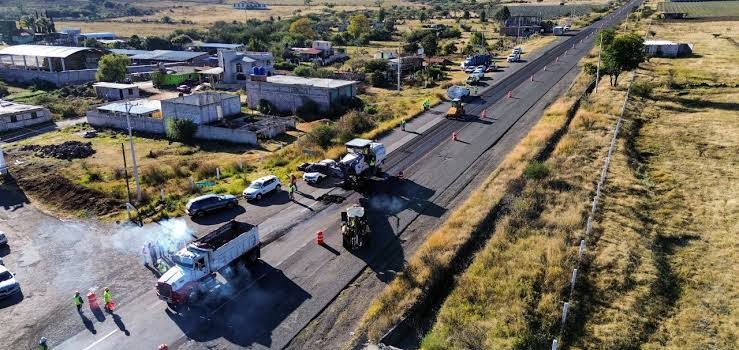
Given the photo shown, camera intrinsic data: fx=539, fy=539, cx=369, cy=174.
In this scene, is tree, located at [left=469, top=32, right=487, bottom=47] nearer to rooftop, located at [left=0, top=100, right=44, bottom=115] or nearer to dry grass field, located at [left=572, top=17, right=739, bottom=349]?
dry grass field, located at [left=572, top=17, right=739, bottom=349]

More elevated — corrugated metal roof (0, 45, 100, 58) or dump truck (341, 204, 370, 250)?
corrugated metal roof (0, 45, 100, 58)

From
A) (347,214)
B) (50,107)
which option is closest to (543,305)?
(347,214)

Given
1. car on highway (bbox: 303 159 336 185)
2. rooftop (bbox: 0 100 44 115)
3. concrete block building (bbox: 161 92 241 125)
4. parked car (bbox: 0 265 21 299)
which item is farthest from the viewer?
rooftop (bbox: 0 100 44 115)

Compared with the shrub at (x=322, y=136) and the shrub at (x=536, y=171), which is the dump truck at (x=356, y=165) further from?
the shrub at (x=536, y=171)

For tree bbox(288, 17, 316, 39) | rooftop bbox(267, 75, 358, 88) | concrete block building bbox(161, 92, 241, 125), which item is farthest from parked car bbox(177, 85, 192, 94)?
tree bbox(288, 17, 316, 39)

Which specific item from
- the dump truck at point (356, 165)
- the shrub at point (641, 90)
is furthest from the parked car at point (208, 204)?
the shrub at point (641, 90)

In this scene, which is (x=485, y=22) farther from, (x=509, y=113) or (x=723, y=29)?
(x=509, y=113)

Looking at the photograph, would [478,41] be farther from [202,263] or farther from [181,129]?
[202,263]
